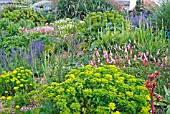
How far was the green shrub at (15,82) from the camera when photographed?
14.6 ft

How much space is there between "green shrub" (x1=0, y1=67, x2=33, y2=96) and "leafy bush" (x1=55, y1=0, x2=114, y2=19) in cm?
561

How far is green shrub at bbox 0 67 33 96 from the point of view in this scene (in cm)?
444

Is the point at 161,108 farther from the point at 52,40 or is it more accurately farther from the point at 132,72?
the point at 52,40

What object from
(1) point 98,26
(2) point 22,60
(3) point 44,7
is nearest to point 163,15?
(1) point 98,26

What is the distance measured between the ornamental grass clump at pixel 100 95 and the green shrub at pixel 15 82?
111cm

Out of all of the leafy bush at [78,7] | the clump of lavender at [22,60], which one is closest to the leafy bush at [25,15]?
the leafy bush at [78,7]

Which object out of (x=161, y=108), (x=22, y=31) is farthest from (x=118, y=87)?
(x=22, y=31)

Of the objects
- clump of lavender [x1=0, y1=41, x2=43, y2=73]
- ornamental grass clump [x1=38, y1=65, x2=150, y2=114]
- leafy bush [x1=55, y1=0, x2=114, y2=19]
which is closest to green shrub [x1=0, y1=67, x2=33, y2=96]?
clump of lavender [x1=0, y1=41, x2=43, y2=73]

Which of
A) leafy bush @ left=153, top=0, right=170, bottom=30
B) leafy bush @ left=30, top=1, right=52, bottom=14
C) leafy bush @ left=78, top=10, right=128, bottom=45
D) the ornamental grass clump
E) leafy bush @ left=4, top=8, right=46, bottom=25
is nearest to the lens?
the ornamental grass clump

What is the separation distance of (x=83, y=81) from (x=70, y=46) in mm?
2699

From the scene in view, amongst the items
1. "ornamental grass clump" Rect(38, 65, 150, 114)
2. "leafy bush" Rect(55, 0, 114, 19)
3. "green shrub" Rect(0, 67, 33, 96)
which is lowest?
"green shrub" Rect(0, 67, 33, 96)

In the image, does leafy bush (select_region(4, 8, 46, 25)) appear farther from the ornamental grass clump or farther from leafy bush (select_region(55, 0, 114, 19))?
the ornamental grass clump

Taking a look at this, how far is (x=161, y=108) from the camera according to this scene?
3.92 meters

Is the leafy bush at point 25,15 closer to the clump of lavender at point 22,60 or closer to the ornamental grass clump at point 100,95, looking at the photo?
the clump of lavender at point 22,60
